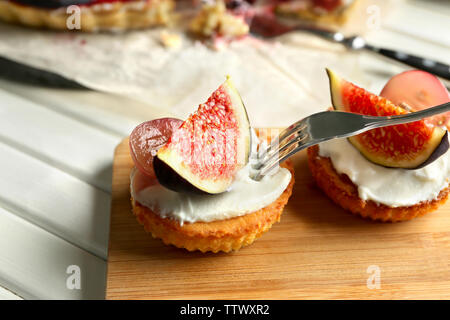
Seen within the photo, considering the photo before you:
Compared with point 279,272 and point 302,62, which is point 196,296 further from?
point 302,62

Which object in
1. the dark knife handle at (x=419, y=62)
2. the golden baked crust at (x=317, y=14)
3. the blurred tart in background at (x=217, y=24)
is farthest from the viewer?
the golden baked crust at (x=317, y=14)

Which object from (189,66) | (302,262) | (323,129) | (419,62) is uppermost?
(189,66)

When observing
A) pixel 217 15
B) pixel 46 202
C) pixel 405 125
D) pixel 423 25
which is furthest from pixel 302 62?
pixel 46 202

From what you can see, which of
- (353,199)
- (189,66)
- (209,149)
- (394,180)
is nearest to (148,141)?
(209,149)

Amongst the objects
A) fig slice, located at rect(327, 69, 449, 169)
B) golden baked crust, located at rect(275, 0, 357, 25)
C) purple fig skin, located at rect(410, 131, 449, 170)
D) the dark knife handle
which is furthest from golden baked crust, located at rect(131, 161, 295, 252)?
golden baked crust, located at rect(275, 0, 357, 25)

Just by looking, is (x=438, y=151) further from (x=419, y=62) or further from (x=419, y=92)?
(x=419, y=62)

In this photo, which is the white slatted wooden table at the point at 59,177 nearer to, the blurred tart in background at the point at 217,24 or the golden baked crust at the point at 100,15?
the blurred tart in background at the point at 217,24

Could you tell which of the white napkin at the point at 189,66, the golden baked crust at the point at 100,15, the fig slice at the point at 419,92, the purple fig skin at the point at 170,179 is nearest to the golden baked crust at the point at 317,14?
the white napkin at the point at 189,66
